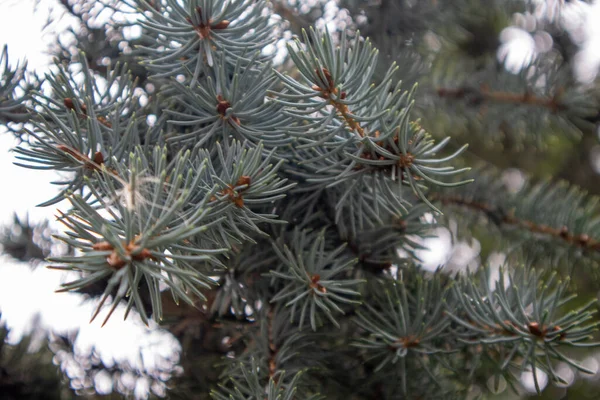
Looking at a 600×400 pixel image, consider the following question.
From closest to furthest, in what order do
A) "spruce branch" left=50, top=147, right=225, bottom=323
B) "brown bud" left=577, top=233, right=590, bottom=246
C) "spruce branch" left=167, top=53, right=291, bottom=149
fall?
"spruce branch" left=50, top=147, right=225, bottom=323 < "spruce branch" left=167, top=53, right=291, bottom=149 < "brown bud" left=577, top=233, right=590, bottom=246

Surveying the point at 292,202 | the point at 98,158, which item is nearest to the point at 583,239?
the point at 292,202

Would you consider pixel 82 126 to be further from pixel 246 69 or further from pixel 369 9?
pixel 369 9

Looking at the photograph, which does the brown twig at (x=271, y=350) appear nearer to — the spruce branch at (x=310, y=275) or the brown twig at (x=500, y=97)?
the spruce branch at (x=310, y=275)

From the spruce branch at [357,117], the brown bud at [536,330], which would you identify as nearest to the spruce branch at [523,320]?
the brown bud at [536,330]

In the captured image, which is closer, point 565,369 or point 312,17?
point 312,17

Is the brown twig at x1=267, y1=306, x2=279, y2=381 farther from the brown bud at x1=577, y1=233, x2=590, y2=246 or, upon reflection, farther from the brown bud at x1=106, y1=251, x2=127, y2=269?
the brown bud at x1=577, y1=233, x2=590, y2=246

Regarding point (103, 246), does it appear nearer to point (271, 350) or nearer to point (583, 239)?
point (271, 350)

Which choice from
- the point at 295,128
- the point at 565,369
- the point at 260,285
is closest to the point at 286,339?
the point at 260,285

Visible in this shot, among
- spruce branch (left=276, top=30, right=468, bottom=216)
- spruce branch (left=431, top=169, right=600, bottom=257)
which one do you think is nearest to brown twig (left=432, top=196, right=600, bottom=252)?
spruce branch (left=431, top=169, right=600, bottom=257)
